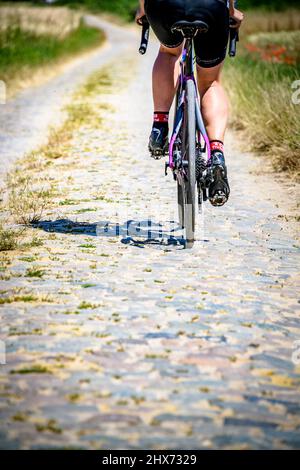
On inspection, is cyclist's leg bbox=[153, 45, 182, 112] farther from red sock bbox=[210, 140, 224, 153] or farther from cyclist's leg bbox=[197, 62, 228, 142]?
red sock bbox=[210, 140, 224, 153]

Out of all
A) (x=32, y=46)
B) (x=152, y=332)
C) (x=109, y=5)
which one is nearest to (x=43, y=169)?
→ (x=152, y=332)

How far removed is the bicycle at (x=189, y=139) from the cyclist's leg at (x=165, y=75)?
0.45 feet

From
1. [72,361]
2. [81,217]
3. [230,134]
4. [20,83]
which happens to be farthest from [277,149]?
[20,83]

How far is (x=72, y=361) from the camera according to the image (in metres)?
2.80

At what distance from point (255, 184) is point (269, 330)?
3.46 meters

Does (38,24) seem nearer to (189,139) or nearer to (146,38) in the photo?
(146,38)

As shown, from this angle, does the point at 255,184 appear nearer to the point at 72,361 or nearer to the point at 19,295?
the point at 19,295

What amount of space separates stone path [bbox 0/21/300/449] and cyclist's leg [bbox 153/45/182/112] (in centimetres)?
78

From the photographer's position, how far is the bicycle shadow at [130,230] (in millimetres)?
4680

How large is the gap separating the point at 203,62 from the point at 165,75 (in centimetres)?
37

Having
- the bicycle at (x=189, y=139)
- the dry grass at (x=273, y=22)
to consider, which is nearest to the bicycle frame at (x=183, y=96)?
the bicycle at (x=189, y=139)

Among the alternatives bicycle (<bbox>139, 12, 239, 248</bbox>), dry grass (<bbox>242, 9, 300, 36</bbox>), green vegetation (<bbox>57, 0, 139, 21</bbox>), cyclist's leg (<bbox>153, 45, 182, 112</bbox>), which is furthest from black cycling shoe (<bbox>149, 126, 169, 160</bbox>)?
green vegetation (<bbox>57, 0, 139, 21</bbox>)

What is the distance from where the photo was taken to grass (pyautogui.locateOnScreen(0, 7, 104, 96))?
15617mm

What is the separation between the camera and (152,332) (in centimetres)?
311
